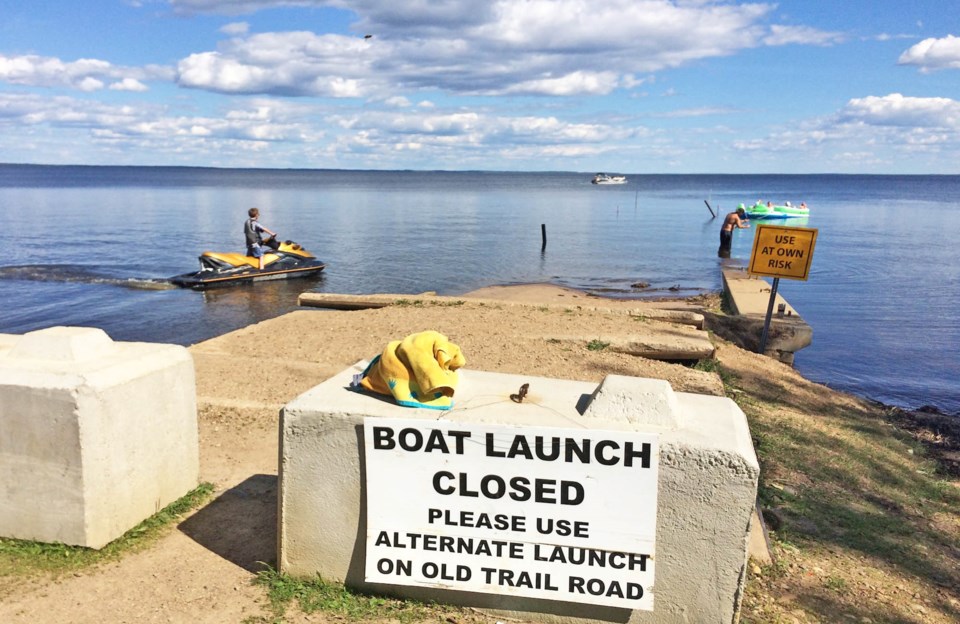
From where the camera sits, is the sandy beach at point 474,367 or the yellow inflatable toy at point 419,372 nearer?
the yellow inflatable toy at point 419,372

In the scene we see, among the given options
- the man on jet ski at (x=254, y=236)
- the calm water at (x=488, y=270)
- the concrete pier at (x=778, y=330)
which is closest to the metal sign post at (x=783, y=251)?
the concrete pier at (x=778, y=330)

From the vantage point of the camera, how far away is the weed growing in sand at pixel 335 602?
12.9 feet

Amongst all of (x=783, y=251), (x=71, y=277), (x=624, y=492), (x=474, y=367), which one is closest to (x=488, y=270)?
(x=71, y=277)

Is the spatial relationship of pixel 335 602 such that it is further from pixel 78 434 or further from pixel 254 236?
pixel 254 236

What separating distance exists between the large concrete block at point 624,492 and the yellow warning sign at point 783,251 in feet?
24.9

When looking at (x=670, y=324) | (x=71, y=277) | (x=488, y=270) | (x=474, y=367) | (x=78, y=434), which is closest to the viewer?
(x=78, y=434)

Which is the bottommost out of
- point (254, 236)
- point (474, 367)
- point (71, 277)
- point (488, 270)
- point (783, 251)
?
point (71, 277)

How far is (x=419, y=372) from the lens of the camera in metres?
4.02

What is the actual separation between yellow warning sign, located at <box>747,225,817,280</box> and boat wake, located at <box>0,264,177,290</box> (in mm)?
17380

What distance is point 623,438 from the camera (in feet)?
12.0

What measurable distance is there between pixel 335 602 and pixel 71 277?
23327 mm

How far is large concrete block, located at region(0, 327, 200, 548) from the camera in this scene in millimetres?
4305

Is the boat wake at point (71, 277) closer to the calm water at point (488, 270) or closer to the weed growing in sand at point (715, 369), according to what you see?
the calm water at point (488, 270)

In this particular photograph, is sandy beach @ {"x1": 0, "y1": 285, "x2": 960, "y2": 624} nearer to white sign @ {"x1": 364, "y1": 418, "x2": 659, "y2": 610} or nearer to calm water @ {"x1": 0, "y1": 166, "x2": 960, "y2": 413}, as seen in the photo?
white sign @ {"x1": 364, "y1": 418, "x2": 659, "y2": 610}
